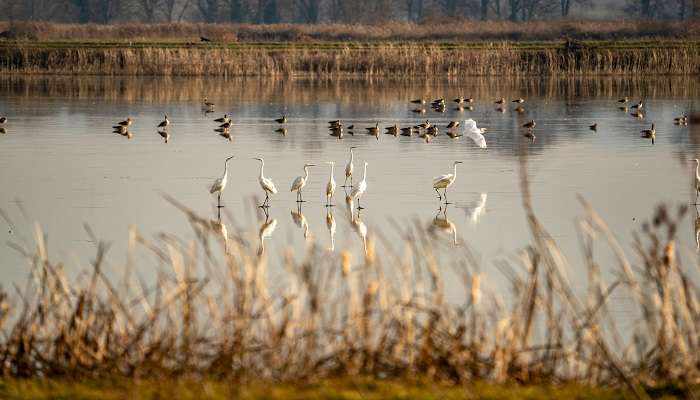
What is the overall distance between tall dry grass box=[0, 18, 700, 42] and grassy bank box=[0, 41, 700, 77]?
13577mm

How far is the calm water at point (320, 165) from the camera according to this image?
12.5m

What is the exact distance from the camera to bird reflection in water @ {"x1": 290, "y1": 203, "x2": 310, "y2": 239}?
12.7m

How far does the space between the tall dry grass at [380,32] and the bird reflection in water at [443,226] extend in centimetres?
4643

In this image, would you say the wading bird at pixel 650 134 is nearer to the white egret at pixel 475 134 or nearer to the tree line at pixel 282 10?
the white egret at pixel 475 134

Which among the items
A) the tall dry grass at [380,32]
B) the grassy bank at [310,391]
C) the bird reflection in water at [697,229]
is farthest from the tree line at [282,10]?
the grassy bank at [310,391]

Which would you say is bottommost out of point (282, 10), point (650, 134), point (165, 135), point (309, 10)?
point (165, 135)

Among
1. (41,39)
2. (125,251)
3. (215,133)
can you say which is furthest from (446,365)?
(41,39)

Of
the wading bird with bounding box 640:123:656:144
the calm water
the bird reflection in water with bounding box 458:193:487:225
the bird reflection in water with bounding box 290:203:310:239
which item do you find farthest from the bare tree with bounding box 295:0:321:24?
the bird reflection in water with bounding box 290:203:310:239

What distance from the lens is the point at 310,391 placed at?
6.31 metres

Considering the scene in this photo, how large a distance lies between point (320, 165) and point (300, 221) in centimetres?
555

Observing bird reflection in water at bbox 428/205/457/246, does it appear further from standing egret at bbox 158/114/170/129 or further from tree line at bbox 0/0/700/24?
tree line at bbox 0/0/700/24

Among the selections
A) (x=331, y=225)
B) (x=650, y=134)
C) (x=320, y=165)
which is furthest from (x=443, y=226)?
(x=650, y=134)

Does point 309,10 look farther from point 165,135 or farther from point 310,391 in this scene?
point 310,391

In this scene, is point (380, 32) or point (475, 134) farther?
point (380, 32)
